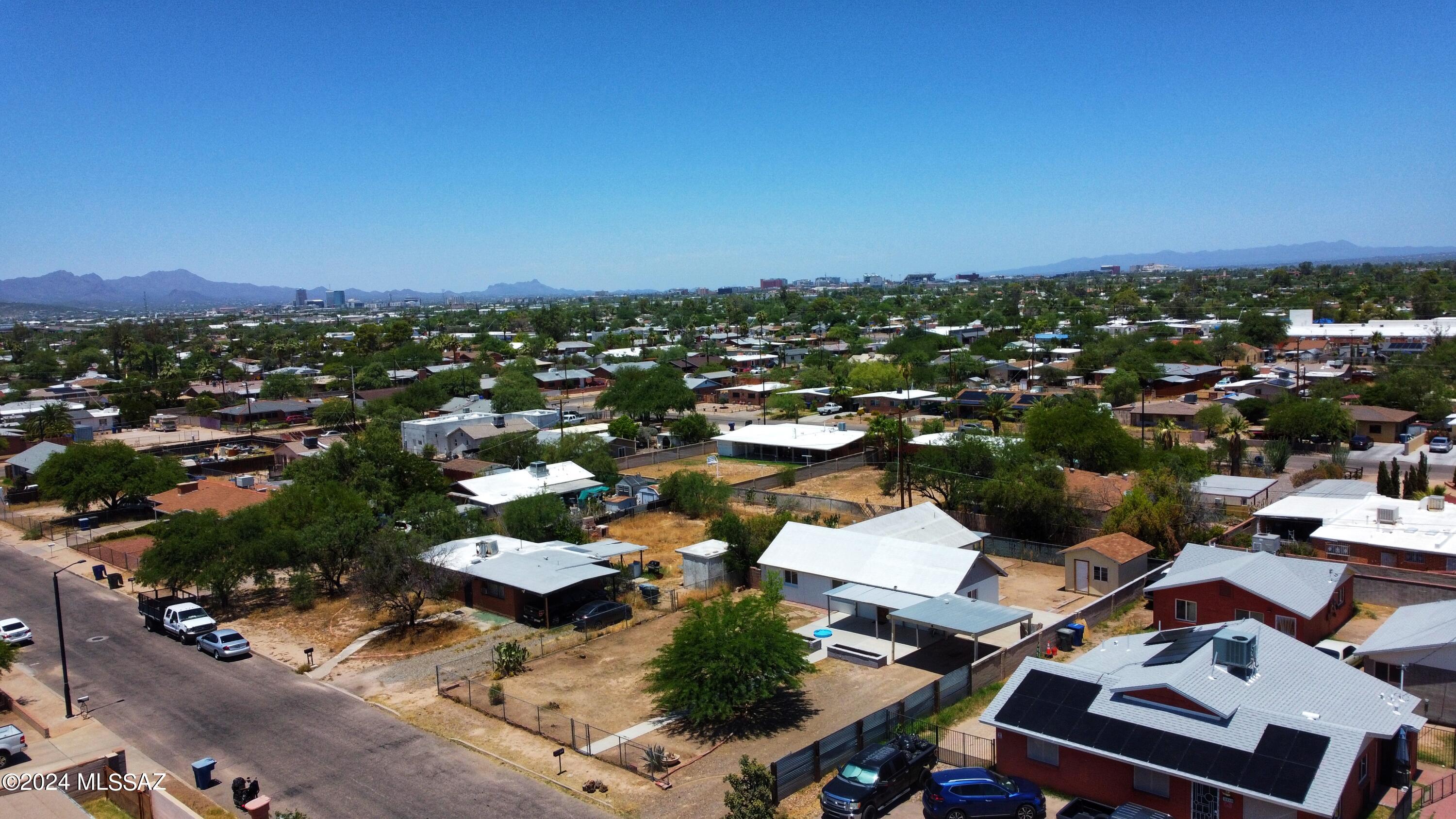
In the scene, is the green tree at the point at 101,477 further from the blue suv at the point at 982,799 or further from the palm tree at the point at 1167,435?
the palm tree at the point at 1167,435

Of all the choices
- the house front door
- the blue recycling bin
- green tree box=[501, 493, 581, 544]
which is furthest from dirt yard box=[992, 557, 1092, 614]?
the blue recycling bin

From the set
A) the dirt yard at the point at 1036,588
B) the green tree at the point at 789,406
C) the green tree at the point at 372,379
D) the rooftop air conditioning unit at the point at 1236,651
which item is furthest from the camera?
the green tree at the point at 372,379

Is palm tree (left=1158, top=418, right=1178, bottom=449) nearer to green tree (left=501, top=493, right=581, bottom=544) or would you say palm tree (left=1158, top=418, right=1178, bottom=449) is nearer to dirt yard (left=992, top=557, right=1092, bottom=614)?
dirt yard (left=992, top=557, right=1092, bottom=614)

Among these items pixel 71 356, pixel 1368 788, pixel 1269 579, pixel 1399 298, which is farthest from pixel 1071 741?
pixel 1399 298

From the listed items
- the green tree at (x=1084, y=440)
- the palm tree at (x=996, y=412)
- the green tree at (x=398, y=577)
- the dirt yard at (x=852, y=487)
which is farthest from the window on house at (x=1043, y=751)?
the palm tree at (x=996, y=412)

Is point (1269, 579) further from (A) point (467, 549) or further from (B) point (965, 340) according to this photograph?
(B) point (965, 340)

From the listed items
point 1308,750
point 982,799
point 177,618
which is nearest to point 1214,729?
point 1308,750
